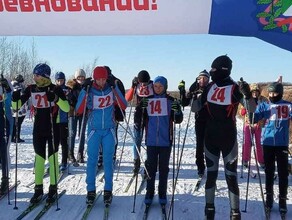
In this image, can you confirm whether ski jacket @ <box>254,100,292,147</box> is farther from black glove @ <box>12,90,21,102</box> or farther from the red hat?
black glove @ <box>12,90,21,102</box>

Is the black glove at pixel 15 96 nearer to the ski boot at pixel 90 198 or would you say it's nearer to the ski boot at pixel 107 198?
the ski boot at pixel 90 198

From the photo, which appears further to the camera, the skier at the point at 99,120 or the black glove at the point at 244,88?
the skier at the point at 99,120

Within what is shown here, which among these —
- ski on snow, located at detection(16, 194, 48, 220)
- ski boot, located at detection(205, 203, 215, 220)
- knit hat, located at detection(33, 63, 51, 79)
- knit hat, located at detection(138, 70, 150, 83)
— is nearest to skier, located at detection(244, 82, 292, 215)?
ski boot, located at detection(205, 203, 215, 220)

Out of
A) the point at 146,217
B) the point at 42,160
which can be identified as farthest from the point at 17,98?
the point at 146,217

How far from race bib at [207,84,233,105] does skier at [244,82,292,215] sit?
1.20 meters

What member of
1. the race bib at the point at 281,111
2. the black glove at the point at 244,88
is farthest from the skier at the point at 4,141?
the race bib at the point at 281,111

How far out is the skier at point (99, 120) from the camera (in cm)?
496

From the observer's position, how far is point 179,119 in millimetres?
5023

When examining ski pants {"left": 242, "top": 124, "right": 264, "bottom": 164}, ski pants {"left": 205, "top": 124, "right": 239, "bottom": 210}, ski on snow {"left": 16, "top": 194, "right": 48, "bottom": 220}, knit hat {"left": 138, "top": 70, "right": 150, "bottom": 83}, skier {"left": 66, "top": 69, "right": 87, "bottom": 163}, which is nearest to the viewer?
ski pants {"left": 205, "top": 124, "right": 239, "bottom": 210}

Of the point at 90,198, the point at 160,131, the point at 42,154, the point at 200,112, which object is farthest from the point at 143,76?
the point at 90,198

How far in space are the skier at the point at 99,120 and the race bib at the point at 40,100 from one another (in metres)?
0.52

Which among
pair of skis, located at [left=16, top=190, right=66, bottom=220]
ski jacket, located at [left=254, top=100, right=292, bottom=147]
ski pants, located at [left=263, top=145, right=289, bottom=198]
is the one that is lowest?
pair of skis, located at [left=16, top=190, right=66, bottom=220]

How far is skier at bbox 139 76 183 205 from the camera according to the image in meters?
4.96

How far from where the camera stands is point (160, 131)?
16.3ft
